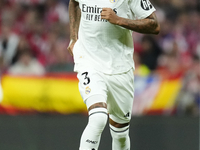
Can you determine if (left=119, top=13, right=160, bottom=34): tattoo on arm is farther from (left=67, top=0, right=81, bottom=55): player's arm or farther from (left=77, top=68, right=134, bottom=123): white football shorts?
(left=67, top=0, right=81, bottom=55): player's arm

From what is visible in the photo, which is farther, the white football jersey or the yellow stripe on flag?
the yellow stripe on flag

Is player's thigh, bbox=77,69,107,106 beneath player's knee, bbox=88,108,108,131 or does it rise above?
above

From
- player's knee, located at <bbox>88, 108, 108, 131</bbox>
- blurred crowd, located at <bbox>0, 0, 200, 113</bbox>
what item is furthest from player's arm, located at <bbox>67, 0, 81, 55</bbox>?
blurred crowd, located at <bbox>0, 0, 200, 113</bbox>

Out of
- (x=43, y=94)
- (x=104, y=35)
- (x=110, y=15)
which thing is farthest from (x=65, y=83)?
(x=110, y=15)

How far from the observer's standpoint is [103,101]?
164 inches

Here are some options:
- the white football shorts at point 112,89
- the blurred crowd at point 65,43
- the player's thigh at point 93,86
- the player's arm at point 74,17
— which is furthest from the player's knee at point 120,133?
the blurred crowd at point 65,43

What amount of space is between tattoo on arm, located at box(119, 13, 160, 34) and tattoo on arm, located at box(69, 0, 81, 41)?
76cm

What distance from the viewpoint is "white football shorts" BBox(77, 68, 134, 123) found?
4.23m

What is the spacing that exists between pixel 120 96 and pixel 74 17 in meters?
1.02

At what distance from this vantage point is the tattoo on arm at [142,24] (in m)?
4.25

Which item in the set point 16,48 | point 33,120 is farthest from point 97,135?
point 16,48

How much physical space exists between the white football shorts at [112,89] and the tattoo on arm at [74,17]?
636 mm

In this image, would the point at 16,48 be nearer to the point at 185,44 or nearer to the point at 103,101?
the point at 185,44

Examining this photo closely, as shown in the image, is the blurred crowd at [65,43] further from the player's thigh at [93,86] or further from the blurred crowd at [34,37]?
the player's thigh at [93,86]
